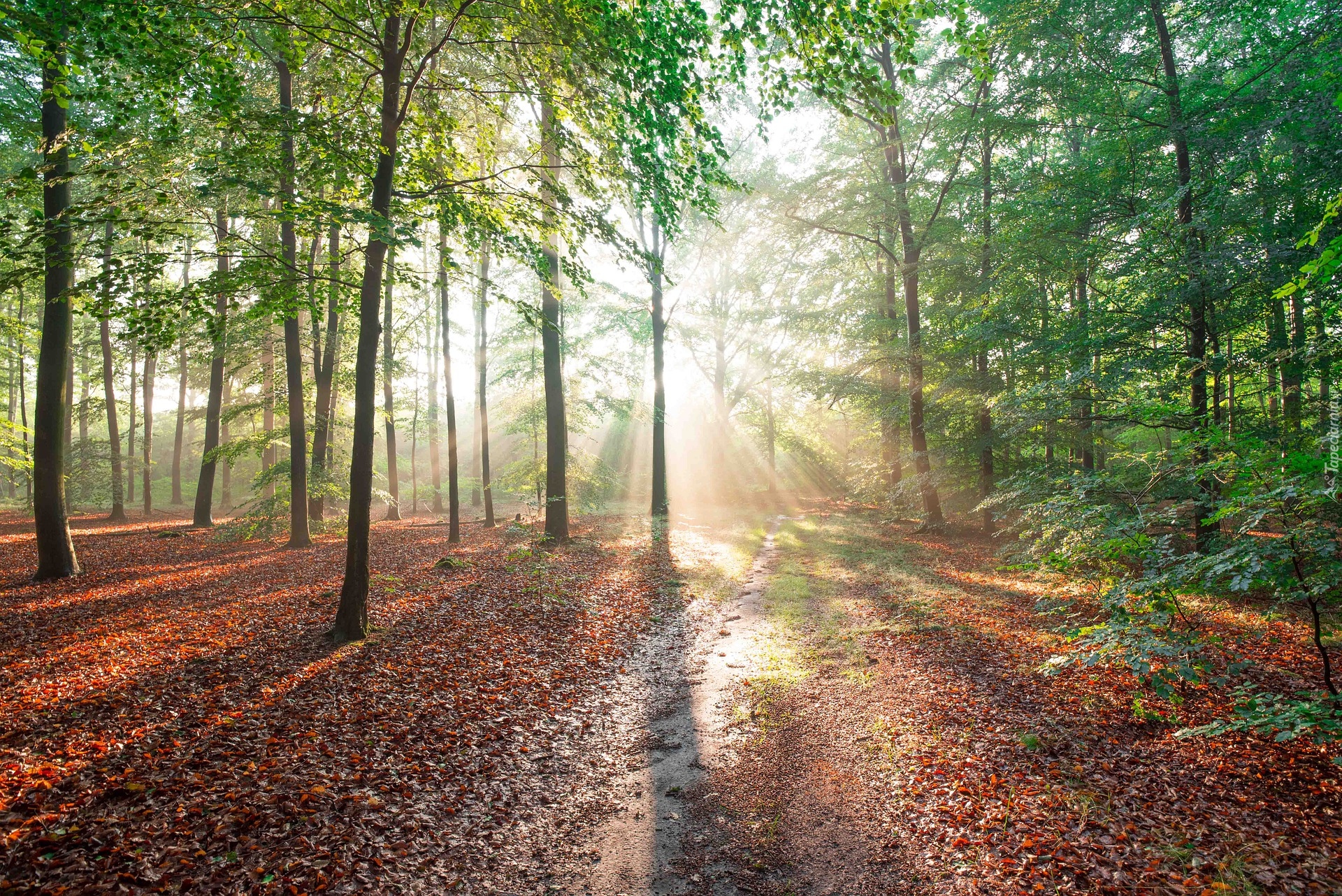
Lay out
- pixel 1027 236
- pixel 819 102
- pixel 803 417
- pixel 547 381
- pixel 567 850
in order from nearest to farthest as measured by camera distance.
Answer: pixel 567 850
pixel 1027 236
pixel 547 381
pixel 819 102
pixel 803 417

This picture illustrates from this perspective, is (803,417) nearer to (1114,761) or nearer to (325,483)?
(325,483)

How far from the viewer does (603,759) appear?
5188 millimetres

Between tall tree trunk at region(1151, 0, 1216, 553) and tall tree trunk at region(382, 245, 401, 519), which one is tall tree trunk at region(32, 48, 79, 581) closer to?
tall tree trunk at region(382, 245, 401, 519)

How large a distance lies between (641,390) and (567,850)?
2174 centimetres

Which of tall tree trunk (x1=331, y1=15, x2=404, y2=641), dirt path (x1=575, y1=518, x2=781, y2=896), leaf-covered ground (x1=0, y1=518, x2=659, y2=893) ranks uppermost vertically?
tall tree trunk (x1=331, y1=15, x2=404, y2=641)

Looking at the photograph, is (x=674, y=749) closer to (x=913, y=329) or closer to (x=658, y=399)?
Result: (x=913, y=329)

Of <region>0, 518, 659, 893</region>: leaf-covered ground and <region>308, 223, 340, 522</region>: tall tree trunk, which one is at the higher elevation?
<region>308, 223, 340, 522</region>: tall tree trunk

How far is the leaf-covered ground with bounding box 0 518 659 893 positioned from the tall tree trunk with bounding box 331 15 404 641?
534mm

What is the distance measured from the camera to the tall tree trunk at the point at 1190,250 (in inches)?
328

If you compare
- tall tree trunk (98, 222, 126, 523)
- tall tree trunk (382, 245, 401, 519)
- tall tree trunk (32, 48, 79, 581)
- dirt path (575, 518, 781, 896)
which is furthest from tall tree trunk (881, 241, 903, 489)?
tall tree trunk (98, 222, 126, 523)

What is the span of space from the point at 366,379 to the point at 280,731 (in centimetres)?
402

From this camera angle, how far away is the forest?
3.82 metres

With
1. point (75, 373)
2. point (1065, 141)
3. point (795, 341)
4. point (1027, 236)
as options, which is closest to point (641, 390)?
point (795, 341)

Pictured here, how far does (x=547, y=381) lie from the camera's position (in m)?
14.7
